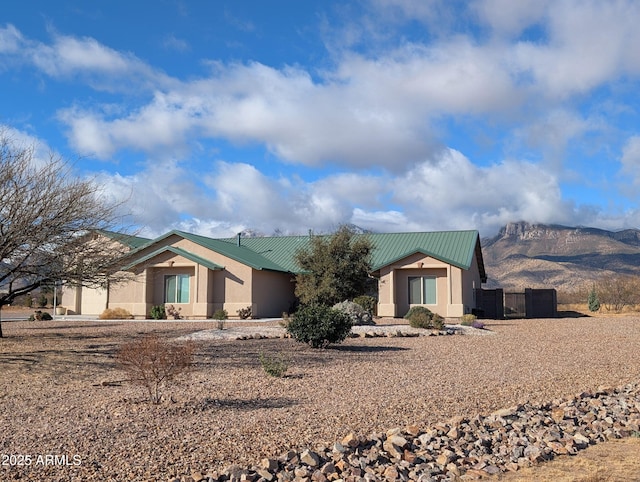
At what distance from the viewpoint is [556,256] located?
132m

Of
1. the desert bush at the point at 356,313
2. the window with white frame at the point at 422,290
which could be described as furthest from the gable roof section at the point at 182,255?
the window with white frame at the point at 422,290

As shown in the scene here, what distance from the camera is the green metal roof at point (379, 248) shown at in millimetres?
33125

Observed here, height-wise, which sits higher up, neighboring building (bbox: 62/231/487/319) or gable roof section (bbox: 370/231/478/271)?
gable roof section (bbox: 370/231/478/271)

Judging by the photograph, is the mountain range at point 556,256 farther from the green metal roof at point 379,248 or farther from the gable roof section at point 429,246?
the green metal roof at point 379,248

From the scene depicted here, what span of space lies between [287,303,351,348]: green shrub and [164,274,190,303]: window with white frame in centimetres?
1699

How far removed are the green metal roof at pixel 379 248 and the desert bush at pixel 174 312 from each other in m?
3.54

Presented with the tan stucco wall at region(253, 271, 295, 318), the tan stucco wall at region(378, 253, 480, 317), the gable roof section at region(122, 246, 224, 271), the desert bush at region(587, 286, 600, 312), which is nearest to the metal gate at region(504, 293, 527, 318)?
the tan stucco wall at region(378, 253, 480, 317)

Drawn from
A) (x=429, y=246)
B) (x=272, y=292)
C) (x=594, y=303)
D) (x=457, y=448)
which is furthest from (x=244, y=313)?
(x=594, y=303)

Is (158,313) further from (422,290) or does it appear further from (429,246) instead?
(429,246)

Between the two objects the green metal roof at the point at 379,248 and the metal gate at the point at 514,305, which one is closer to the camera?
the green metal roof at the point at 379,248

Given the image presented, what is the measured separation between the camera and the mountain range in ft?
306

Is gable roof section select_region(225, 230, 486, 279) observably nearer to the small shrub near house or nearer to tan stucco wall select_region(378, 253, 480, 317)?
tan stucco wall select_region(378, 253, 480, 317)

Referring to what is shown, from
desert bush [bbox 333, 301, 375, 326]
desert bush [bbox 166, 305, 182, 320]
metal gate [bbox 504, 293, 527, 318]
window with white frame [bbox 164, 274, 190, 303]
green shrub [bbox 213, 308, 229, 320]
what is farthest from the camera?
metal gate [bbox 504, 293, 527, 318]

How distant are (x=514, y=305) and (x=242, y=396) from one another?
3147 cm
